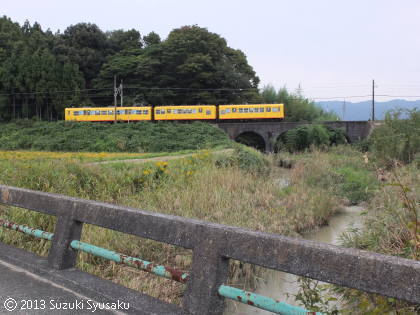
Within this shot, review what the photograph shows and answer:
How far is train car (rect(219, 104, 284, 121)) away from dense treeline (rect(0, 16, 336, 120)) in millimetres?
7780

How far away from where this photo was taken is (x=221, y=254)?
2645 mm

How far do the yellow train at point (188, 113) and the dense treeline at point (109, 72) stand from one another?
7.33 m

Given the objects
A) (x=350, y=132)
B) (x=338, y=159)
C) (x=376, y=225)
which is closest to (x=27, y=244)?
(x=376, y=225)

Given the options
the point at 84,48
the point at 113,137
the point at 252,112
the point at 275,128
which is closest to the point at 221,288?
the point at 113,137

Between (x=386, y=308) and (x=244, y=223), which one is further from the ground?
(x=386, y=308)

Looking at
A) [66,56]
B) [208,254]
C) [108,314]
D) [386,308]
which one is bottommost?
[108,314]

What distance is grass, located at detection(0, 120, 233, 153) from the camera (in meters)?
35.2

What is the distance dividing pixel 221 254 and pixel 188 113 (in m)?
42.4

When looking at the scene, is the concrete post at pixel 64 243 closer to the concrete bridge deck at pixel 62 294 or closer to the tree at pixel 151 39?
the concrete bridge deck at pixel 62 294

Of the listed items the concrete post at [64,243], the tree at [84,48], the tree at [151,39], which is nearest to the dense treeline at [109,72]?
the tree at [84,48]

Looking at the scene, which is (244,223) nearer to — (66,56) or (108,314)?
(108,314)

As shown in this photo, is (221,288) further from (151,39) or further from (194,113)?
(151,39)

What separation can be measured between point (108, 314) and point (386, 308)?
183 cm

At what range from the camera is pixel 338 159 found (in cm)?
2555
